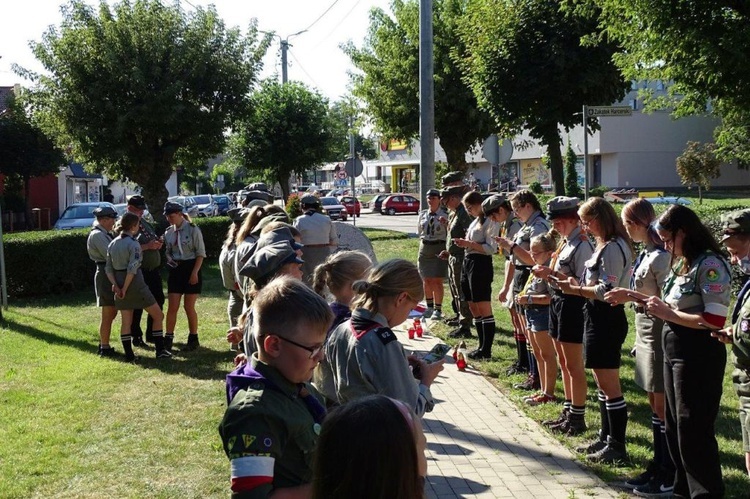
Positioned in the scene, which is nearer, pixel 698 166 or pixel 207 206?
pixel 698 166

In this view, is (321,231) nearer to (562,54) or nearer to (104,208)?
(104,208)

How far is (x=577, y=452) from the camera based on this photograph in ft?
20.5

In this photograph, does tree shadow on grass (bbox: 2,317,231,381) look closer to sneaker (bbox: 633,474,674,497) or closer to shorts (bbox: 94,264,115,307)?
shorts (bbox: 94,264,115,307)

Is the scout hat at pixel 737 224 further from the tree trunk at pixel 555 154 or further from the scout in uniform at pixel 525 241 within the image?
the tree trunk at pixel 555 154

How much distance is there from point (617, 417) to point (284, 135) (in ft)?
98.6

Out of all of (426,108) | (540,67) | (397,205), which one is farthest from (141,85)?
(397,205)

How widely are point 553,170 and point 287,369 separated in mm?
18622

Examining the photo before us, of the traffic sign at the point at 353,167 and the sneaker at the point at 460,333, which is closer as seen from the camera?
the sneaker at the point at 460,333

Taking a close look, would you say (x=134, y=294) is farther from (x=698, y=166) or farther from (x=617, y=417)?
(x=698, y=166)

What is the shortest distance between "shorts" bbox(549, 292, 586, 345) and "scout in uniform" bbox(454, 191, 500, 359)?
2.98 m

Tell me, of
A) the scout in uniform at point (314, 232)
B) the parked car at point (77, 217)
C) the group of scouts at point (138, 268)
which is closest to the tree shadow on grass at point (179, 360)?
the group of scouts at point (138, 268)

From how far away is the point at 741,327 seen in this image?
4391 millimetres

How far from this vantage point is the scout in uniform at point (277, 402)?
2490mm

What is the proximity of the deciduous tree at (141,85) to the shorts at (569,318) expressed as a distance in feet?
60.9
